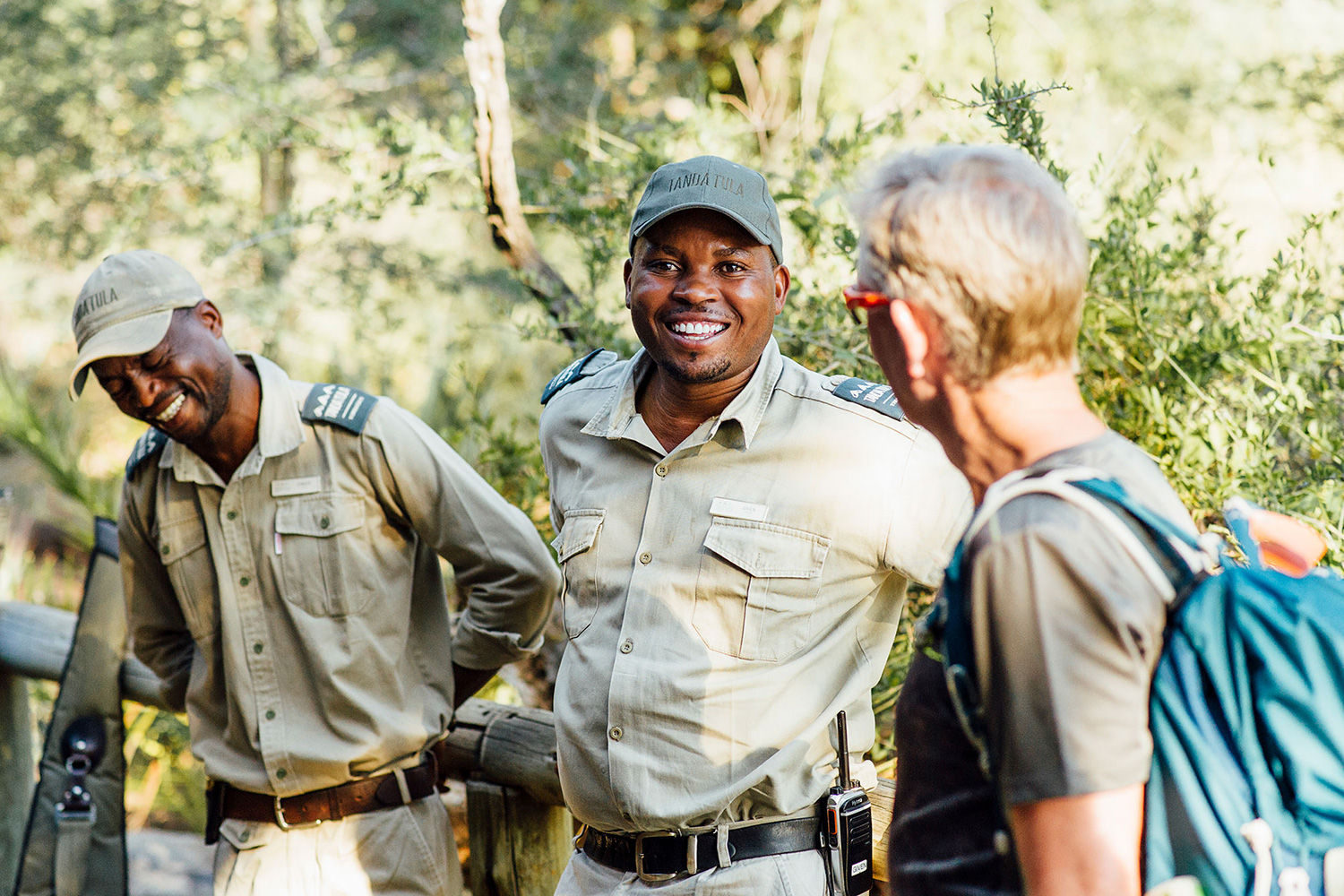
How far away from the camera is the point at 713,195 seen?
2.27 metres

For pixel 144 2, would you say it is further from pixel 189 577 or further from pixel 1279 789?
pixel 1279 789

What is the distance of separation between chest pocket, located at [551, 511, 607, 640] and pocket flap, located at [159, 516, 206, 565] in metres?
1.10

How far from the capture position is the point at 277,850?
2775 millimetres

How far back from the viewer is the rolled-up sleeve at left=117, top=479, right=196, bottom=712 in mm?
3018

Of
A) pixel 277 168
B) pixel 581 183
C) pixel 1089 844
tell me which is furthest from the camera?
pixel 277 168

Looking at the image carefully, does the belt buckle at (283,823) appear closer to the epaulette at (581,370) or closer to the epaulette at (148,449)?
the epaulette at (148,449)

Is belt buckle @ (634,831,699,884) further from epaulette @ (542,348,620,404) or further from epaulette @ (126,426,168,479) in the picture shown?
epaulette @ (126,426,168,479)

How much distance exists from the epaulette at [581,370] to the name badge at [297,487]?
0.61 metres

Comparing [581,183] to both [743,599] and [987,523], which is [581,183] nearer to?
[743,599]

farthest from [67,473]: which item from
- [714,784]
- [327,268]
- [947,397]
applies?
[947,397]

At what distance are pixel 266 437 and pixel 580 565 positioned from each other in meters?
0.99

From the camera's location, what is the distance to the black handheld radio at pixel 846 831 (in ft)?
6.93

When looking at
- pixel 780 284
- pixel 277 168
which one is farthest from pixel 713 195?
pixel 277 168

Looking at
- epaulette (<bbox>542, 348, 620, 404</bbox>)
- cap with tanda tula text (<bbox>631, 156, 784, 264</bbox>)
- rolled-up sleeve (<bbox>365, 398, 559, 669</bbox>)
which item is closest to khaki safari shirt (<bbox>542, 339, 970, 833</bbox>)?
cap with tanda tula text (<bbox>631, 156, 784, 264</bbox>)
